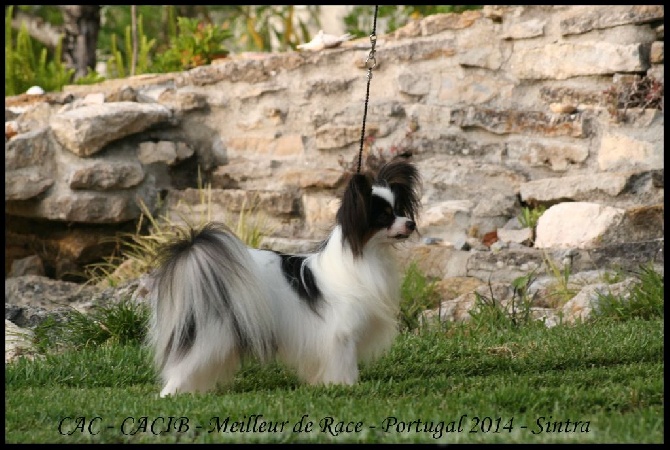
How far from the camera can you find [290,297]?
17.8ft

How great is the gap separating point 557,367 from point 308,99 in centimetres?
513

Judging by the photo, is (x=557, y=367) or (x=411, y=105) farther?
(x=411, y=105)

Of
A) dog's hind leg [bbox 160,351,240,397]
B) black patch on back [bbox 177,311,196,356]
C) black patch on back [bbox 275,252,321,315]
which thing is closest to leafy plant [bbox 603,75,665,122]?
black patch on back [bbox 275,252,321,315]

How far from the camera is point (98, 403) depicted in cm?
509

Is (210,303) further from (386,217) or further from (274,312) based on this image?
(386,217)

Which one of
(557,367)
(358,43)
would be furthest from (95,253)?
(557,367)

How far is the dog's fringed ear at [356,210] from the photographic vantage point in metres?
5.21

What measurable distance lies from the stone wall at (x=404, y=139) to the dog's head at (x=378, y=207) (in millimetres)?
2931

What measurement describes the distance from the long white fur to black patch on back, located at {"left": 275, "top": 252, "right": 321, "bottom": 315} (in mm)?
25

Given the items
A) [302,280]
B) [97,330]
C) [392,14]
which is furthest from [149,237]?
[392,14]

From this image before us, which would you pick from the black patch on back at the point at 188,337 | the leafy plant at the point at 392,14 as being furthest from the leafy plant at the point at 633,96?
the black patch on back at the point at 188,337

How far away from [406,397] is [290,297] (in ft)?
2.75

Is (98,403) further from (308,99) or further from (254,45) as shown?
(254,45)

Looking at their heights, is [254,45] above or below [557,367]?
above
